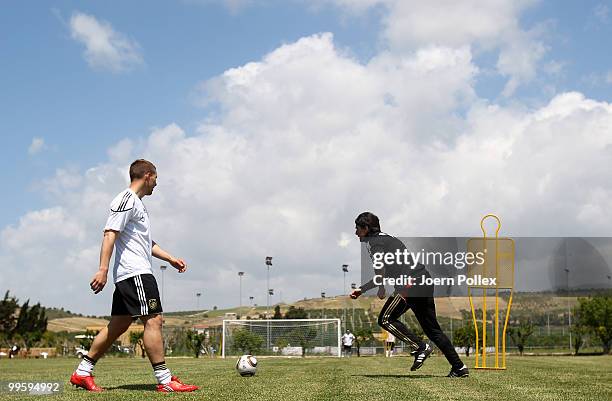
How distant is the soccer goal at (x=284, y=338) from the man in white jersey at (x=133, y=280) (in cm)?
2973

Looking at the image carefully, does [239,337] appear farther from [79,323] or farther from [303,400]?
[79,323]

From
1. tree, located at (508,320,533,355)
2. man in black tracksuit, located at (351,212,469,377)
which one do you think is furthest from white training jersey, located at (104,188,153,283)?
tree, located at (508,320,533,355)

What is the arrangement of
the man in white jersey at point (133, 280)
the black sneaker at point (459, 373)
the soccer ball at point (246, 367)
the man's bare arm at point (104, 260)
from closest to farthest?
the man's bare arm at point (104, 260) → the man in white jersey at point (133, 280) → the black sneaker at point (459, 373) → the soccer ball at point (246, 367)

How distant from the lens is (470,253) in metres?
14.0

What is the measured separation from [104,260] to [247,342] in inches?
1236

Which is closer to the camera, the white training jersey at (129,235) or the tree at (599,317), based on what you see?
the white training jersey at (129,235)

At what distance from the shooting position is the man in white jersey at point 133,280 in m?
6.92

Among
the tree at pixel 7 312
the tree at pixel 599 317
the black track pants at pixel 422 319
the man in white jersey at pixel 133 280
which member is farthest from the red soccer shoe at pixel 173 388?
the tree at pixel 7 312

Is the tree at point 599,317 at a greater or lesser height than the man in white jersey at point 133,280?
lesser

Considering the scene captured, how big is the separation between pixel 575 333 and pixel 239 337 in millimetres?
23274

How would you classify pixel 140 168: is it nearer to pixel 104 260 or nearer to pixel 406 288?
pixel 104 260

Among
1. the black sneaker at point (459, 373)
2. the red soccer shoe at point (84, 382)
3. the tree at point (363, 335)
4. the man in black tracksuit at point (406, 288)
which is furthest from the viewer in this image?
the tree at point (363, 335)

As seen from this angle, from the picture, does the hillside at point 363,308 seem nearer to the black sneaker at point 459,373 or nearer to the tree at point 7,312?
the tree at point 7,312

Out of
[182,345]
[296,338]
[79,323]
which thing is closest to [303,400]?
[296,338]
